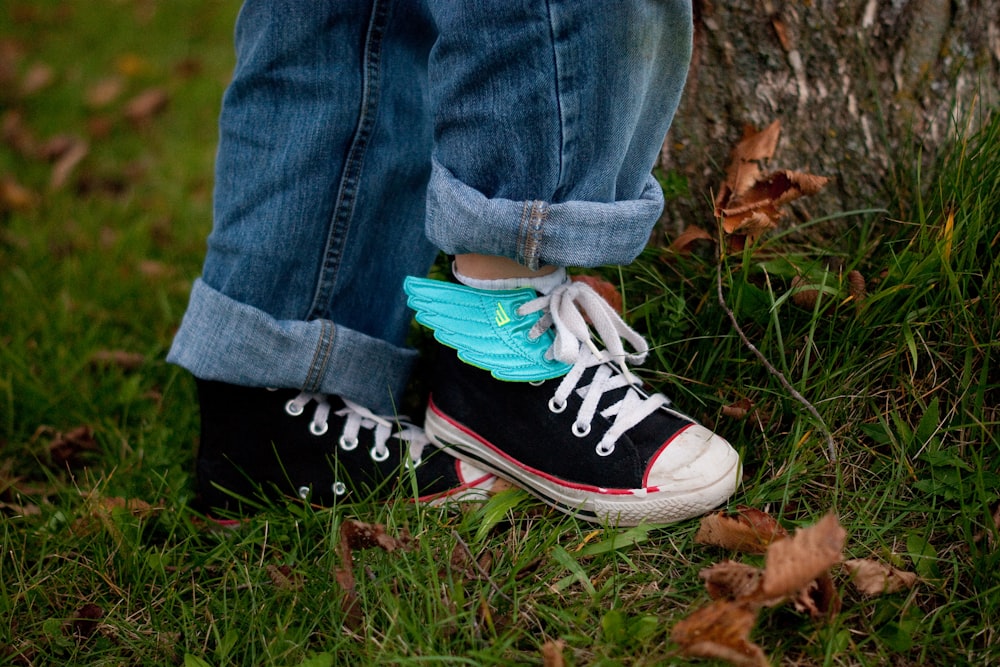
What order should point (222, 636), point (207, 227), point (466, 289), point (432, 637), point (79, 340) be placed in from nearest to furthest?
point (432, 637) < point (222, 636) < point (466, 289) < point (79, 340) < point (207, 227)

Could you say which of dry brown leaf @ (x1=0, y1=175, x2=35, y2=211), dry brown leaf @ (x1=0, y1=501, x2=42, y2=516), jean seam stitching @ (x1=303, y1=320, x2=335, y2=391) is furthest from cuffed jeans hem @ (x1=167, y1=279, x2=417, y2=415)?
dry brown leaf @ (x1=0, y1=175, x2=35, y2=211)

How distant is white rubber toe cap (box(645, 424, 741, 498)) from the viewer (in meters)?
1.27

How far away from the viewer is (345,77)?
4.58 ft

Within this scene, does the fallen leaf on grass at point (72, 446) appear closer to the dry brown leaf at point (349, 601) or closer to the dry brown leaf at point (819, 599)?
the dry brown leaf at point (349, 601)

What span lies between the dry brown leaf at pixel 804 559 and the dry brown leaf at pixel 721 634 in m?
0.05

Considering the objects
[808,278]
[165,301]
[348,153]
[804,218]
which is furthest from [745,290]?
[165,301]

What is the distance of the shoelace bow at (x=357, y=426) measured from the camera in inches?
57.4

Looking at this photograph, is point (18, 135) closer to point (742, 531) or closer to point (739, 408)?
point (739, 408)

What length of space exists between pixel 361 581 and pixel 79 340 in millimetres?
1266

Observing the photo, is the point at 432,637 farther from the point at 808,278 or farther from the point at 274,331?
the point at 808,278

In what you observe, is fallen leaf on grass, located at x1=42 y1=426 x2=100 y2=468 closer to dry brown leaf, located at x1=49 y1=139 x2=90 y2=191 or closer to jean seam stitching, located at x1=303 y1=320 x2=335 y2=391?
jean seam stitching, located at x1=303 y1=320 x2=335 y2=391

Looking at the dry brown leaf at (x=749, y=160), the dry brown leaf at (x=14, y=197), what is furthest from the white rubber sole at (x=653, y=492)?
the dry brown leaf at (x=14, y=197)

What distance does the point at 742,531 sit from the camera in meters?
1.20

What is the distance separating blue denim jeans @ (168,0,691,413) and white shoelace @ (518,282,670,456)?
147 mm
